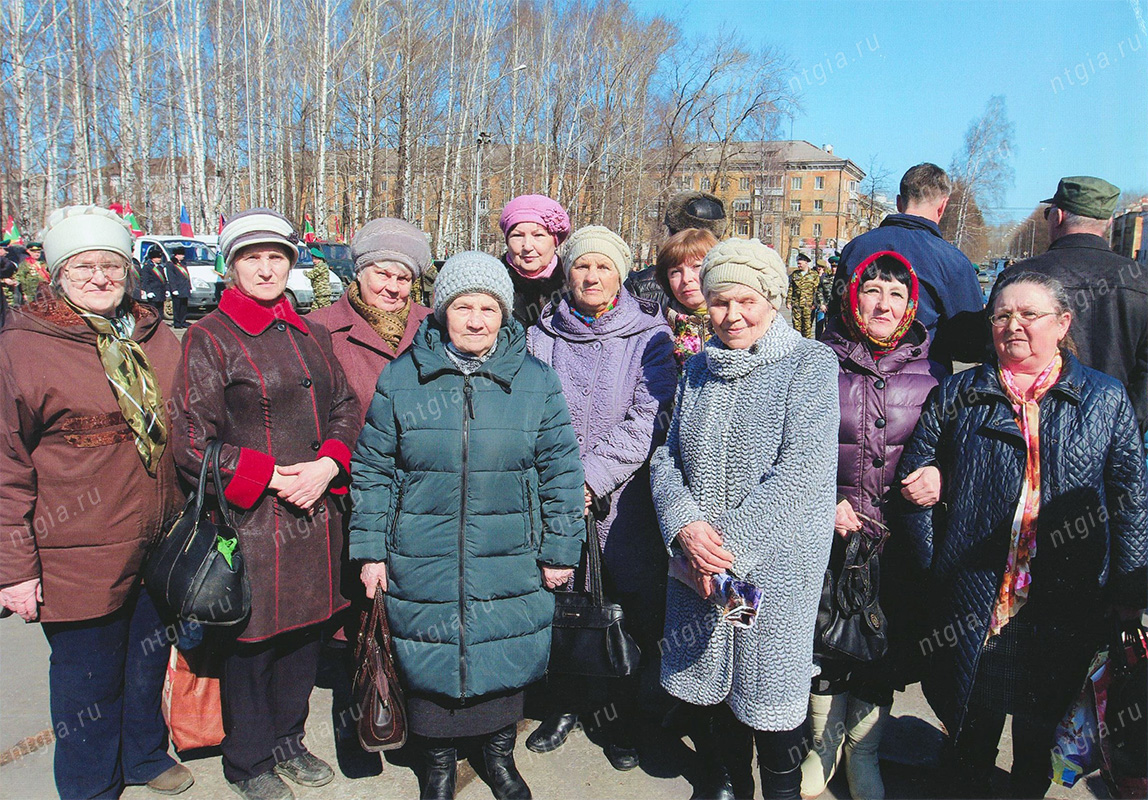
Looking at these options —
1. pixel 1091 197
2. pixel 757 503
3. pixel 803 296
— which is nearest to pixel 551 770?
pixel 757 503

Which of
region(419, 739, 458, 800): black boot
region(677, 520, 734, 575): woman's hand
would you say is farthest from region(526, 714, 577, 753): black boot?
region(677, 520, 734, 575): woman's hand

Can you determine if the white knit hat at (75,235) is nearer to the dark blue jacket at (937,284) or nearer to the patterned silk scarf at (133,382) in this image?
the patterned silk scarf at (133,382)

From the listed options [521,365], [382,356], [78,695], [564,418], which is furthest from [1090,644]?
[78,695]

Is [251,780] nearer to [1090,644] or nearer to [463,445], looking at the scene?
[463,445]

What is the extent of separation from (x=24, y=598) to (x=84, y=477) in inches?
16.5

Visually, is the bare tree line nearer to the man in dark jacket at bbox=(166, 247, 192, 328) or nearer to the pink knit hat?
the man in dark jacket at bbox=(166, 247, 192, 328)

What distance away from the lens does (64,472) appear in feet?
7.84

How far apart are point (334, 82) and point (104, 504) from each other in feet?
86.2

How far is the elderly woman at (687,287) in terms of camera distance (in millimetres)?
3277

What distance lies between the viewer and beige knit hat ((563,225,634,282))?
115 inches

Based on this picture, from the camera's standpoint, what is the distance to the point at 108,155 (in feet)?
92.8

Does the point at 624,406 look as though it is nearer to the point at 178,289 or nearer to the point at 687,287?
the point at 687,287

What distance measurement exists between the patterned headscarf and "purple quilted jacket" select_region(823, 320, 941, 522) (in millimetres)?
49

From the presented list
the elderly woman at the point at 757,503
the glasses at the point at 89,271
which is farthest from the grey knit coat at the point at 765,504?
the glasses at the point at 89,271
